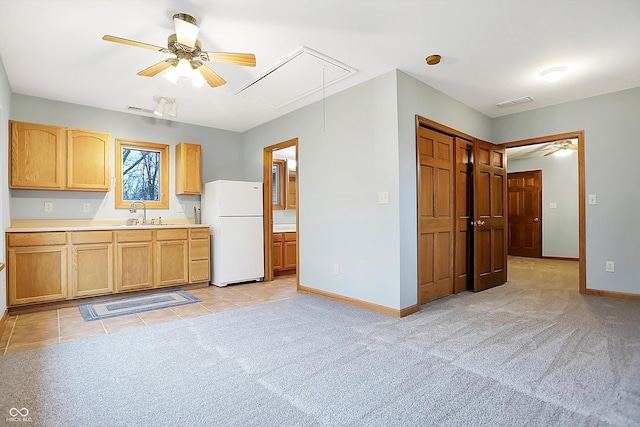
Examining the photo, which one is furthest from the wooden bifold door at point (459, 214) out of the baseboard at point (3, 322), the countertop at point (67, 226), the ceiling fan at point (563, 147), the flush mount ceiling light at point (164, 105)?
the baseboard at point (3, 322)

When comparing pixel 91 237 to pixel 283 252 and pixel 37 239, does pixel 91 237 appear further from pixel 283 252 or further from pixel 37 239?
pixel 283 252

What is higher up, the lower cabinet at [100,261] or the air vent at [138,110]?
the air vent at [138,110]

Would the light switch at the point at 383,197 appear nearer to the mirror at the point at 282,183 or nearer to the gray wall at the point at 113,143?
the gray wall at the point at 113,143

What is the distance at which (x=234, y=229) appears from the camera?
4785 mm

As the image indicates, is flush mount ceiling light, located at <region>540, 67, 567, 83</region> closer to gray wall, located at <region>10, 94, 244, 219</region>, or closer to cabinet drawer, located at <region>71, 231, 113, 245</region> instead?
gray wall, located at <region>10, 94, 244, 219</region>

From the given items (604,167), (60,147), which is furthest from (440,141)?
(60,147)

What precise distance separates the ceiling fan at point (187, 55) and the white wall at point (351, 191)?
4.66 ft

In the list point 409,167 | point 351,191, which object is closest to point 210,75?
point 351,191

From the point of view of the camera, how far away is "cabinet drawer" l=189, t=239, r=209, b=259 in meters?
4.57

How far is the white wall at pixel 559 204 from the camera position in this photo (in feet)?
23.6

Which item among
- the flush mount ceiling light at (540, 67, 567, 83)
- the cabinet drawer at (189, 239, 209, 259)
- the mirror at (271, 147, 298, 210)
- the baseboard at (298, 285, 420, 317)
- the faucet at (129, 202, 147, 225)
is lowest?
the baseboard at (298, 285, 420, 317)

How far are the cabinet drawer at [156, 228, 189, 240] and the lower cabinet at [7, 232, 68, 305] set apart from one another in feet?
3.22

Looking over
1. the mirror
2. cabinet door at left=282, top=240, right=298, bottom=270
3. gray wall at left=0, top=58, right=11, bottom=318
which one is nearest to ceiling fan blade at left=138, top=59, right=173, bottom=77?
gray wall at left=0, top=58, right=11, bottom=318

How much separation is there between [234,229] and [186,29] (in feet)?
9.69
